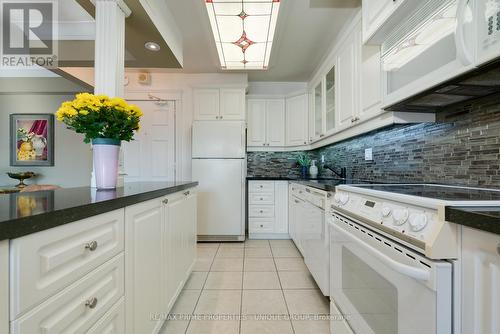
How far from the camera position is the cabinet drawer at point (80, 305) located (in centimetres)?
58

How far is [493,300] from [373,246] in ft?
1.44

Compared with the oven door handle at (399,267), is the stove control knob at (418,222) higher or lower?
higher

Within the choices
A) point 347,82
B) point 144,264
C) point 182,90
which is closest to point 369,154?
point 347,82

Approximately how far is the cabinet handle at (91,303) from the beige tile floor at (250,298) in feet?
3.20

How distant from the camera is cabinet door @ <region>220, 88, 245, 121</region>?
3600 millimetres

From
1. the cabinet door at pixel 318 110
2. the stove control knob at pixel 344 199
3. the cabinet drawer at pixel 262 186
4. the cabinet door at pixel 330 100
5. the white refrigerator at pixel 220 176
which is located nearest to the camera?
the stove control knob at pixel 344 199

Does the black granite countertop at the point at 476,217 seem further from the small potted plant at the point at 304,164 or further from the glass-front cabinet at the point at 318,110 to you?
the small potted plant at the point at 304,164

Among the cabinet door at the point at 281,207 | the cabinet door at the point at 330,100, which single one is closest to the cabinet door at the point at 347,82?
the cabinet door at the point at 330,100

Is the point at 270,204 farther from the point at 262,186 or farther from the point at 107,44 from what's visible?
the point at 107,44

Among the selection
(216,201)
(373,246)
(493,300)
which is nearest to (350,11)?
(373,246)

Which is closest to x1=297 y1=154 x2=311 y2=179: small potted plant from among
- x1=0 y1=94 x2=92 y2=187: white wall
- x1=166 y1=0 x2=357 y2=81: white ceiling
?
x1=166 y1=0 x2=357 y2=81: white ceiling

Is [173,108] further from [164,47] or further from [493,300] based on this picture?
[493,300]

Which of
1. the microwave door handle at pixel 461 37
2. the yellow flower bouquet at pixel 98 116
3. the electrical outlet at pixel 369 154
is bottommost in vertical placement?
the electrical outlet at pixel 369 154

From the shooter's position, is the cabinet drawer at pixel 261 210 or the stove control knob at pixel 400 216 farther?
the cabinet drawer at pixel 261 210
